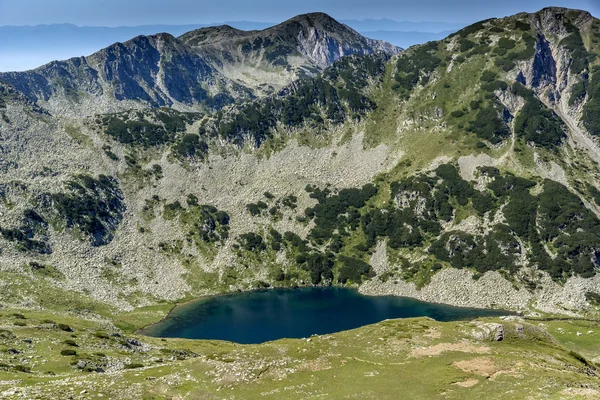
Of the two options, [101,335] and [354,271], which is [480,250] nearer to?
[354,271]

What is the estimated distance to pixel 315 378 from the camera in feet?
171

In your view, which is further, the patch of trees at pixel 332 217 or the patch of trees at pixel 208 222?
the patch of trees at pixel 332 217

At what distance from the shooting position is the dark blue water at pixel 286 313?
5074 inches

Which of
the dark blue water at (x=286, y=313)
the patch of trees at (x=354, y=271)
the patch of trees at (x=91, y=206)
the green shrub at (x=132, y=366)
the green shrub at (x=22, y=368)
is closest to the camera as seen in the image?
the green shrub at (x=22, y=368)

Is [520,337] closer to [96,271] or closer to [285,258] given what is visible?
[285,258]

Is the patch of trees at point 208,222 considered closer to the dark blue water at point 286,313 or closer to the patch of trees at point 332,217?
the dark blue water at point 286,313

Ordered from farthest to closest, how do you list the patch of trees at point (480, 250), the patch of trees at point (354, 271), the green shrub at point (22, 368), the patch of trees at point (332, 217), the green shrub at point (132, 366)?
the patch of trees at point (332, 217) < the patch of trees at point (354, 271) < the patch of trees at point (480, 250) < the green shrub at point (132, 366) < the green shrub at point (22, 368)

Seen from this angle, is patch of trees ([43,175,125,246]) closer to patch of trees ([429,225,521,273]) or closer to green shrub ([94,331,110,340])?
green shrub ([94,331,110,340])

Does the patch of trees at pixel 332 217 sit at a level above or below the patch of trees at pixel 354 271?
above

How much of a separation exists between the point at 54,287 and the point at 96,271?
711 inches

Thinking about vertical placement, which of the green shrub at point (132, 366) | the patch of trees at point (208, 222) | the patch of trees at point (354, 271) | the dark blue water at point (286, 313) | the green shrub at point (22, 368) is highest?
the patch of trees at point (208, 222)

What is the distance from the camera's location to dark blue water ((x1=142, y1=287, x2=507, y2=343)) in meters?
129

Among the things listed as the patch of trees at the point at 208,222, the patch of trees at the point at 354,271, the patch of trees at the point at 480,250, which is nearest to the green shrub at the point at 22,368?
the patch of trees at the point at 354,271

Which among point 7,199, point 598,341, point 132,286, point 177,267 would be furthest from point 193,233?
point 598,341
